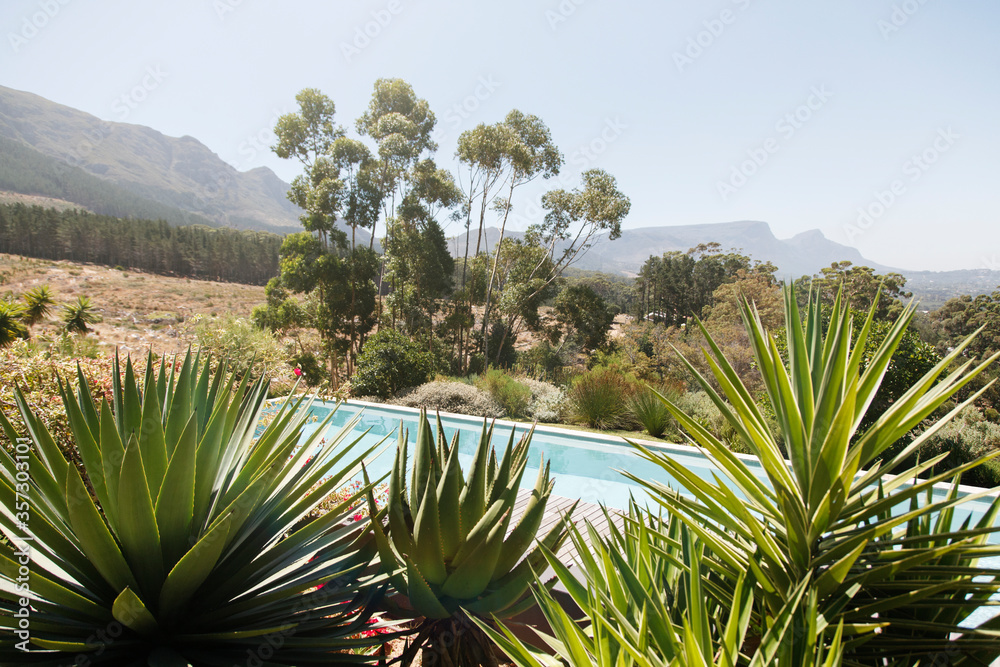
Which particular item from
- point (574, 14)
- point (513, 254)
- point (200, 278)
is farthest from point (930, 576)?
point (200, 278)

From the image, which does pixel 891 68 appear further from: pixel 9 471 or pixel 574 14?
pixel 9 471

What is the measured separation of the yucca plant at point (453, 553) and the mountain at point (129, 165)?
97.9 m

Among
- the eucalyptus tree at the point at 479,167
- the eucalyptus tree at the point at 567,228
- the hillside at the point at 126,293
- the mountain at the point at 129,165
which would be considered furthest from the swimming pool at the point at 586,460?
the mountain at the point at 129,165

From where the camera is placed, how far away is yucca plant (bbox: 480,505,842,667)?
2.74 ft

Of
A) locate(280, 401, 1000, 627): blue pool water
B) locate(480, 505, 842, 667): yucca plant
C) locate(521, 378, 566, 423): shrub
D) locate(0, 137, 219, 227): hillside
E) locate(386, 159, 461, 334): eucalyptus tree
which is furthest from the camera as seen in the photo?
locate(0, 137, 219, 227): hillside

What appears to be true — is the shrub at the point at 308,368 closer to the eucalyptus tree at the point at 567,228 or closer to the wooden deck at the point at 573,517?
the eucalyptus tree at the point at 567,228

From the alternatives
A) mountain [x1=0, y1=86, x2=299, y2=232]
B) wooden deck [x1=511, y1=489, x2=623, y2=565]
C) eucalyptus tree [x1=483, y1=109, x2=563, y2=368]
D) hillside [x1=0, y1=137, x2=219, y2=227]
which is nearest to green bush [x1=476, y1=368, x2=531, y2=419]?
wooden deck [x1=511, y1=489, x2=623, y2=565]

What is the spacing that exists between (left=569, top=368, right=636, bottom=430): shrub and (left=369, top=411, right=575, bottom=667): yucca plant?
21.5ft

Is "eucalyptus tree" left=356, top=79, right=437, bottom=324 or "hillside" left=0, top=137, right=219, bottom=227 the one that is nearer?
"eucalyptus tree" left=356, top=79, right=437, bottom=324

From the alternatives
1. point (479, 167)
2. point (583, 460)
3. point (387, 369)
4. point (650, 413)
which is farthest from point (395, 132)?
point (583, 460)

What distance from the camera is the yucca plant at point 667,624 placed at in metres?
0.83

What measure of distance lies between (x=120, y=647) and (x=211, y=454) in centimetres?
48

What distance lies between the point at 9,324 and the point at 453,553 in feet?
31.5

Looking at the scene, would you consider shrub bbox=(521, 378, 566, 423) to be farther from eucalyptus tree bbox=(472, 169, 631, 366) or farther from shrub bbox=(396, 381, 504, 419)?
eucalyptus tree bbox=(472, 169, 631, 366)
